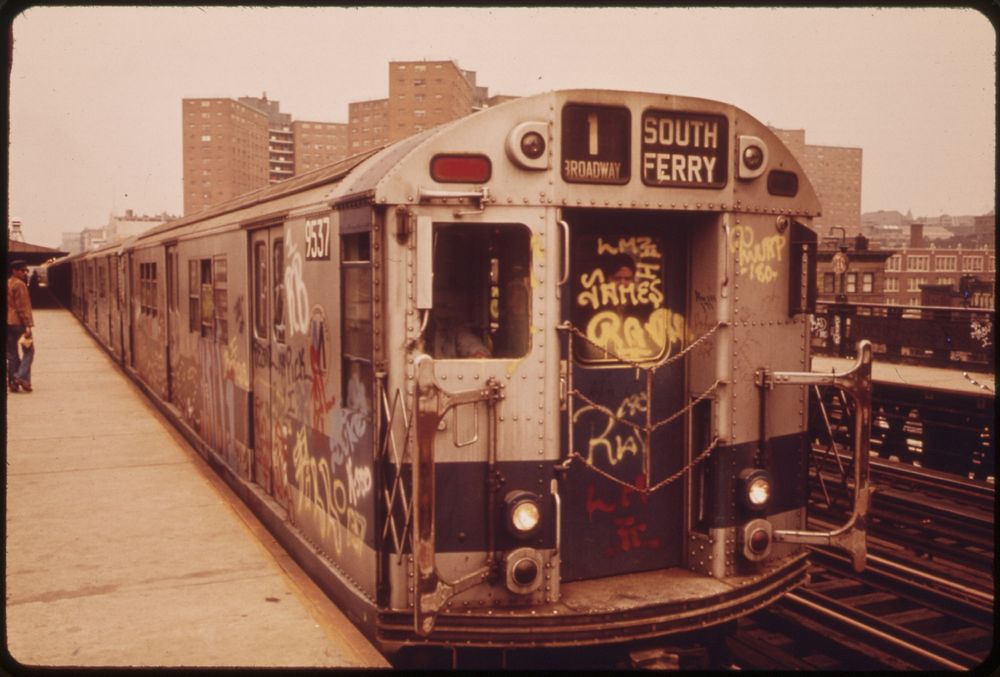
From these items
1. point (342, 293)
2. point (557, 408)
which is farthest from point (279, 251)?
point (557, 408)

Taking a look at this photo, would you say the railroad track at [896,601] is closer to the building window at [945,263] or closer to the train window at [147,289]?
the train window at [147,289]

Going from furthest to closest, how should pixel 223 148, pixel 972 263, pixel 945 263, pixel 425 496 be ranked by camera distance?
1. pixel 972 263
2. pixel 945 263
3. pixel 223 148
4. pixel 425 496

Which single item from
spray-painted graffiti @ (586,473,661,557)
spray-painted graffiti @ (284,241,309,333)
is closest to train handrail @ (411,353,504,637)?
spray-painted graffiti @ (586,473,661,557)

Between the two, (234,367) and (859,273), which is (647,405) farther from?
(859,273)

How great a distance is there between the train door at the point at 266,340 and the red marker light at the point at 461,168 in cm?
226

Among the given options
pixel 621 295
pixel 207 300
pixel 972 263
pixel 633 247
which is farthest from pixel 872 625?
pixel 972 263

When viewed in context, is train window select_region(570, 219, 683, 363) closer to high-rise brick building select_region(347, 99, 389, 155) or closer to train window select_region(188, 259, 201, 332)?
train window select_region(188, 259, 201, 332)

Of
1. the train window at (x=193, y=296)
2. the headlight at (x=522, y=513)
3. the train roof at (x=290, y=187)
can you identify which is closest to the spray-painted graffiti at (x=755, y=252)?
the headlight at (x=522, y=513)

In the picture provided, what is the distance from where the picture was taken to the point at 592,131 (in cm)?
479

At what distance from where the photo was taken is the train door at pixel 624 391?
5.04m

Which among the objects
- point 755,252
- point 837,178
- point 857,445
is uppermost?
point 837,178

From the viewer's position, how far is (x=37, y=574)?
6805 mm

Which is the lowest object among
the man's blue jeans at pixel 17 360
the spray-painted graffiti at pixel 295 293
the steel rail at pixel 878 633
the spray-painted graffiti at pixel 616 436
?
the steel rail at pixel 878 633

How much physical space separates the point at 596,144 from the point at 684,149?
527 mm
